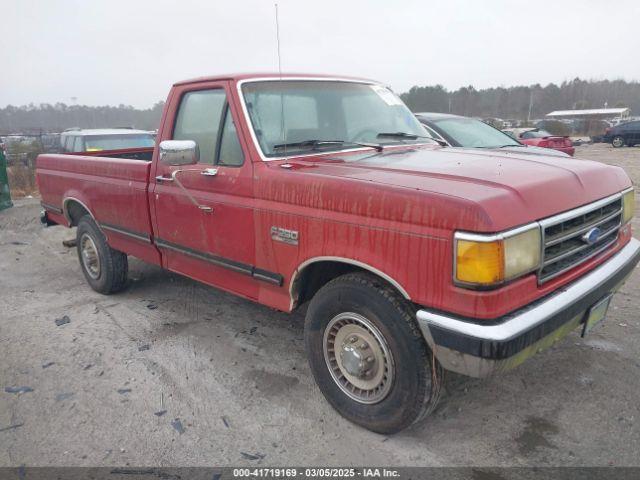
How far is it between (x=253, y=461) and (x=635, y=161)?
779 inches

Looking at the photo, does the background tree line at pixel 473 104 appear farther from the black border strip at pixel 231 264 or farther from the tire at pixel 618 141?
the black border strip at pixel 231 264

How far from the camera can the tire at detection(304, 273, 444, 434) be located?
8.30 ft

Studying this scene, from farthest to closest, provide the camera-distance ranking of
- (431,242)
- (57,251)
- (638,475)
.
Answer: (57,251) → (638,475) → (431,242)

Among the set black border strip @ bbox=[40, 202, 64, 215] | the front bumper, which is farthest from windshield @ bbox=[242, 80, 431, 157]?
black border strip @ bbox=[40, 202, 64, 215]

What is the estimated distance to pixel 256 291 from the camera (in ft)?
11.1

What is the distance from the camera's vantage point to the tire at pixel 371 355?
A: 8.30 feet

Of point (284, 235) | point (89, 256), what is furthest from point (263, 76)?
point (89, 256)

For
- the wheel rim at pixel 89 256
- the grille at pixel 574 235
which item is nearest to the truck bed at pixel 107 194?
the wheel rim at pixel 89 256

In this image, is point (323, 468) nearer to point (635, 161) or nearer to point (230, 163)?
point (230, 163)

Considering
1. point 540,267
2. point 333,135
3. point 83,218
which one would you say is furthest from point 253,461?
point 83,218

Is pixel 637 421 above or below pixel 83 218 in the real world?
below

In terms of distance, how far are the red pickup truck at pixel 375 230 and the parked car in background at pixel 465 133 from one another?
235cm

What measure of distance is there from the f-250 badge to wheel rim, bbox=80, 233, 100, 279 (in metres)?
3.00

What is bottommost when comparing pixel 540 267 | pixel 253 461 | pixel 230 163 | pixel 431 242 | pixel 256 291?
pixel 253 461
